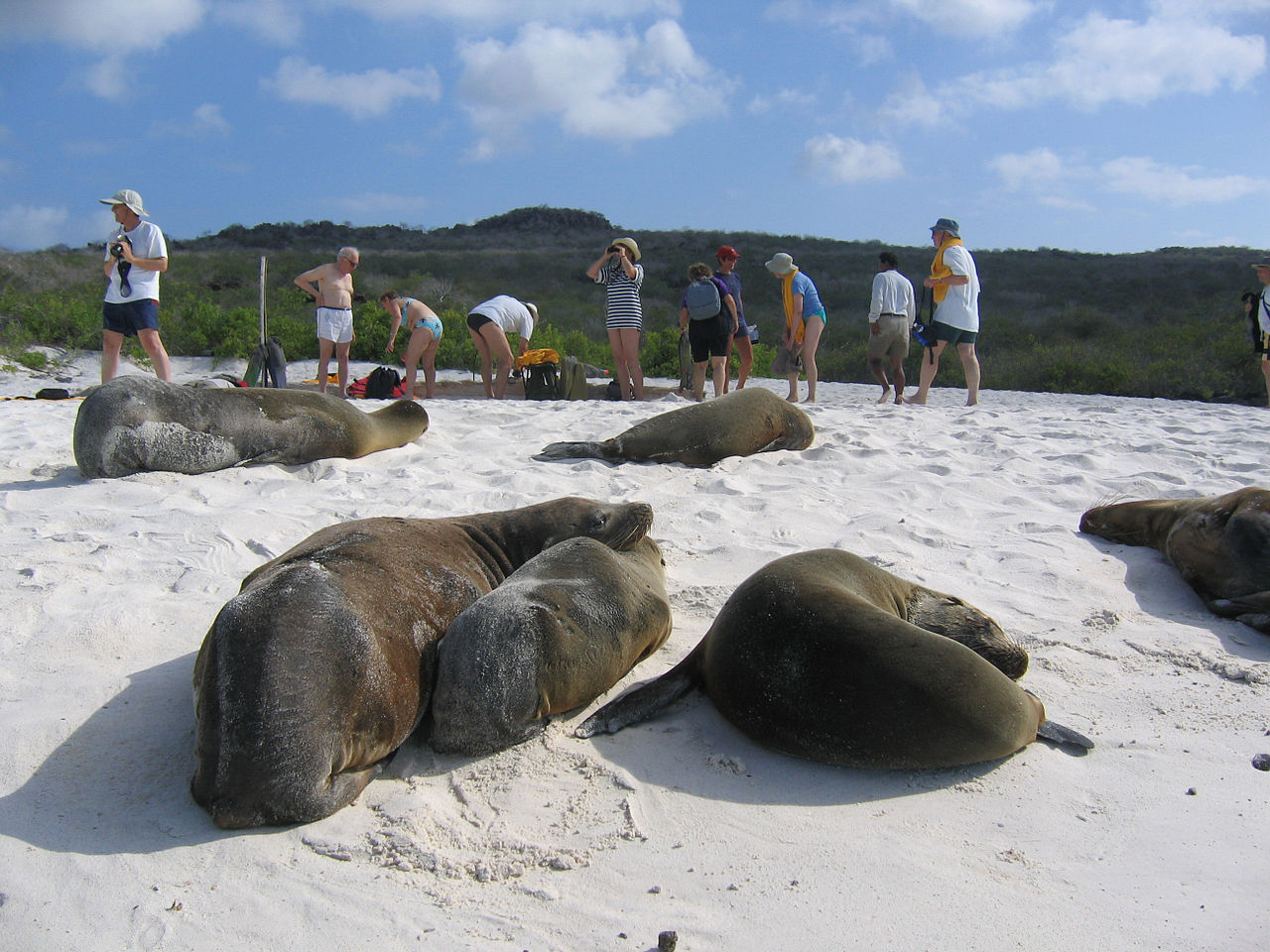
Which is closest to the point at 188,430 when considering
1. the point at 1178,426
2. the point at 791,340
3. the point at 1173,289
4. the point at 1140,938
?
the point at 1140,938

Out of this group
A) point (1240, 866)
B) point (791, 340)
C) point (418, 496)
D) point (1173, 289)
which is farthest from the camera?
point (1173, 289)

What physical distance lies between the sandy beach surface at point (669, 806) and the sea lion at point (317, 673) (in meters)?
0.10

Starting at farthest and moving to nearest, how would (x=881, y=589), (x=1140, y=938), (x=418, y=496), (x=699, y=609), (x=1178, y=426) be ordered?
(x=1178, y=426) < (x=418, y=496) < (x=699, y=609) < (x=881, y=589) < (x=1140, y=938)

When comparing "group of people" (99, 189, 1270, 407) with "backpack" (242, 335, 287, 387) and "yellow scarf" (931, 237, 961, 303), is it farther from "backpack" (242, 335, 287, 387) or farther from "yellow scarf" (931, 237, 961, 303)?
"backpack" (242, 335, 287, 387)

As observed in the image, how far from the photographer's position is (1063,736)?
9.18ft

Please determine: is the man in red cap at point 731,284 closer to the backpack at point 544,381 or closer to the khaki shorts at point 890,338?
the khaki shorts at point 890,338

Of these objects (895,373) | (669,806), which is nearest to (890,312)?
(895,373)

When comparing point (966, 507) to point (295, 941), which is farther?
point (966, 507)

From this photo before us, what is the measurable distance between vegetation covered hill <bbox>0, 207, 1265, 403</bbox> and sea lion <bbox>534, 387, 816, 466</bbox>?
705 cm

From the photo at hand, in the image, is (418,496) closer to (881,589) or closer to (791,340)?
(881,589)

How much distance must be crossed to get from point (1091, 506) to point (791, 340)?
17.5 feet

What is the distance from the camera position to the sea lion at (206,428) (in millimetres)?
5406

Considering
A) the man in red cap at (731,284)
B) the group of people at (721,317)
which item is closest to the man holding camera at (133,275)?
the group of people at (721,317)

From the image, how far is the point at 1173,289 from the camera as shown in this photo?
33.5m
